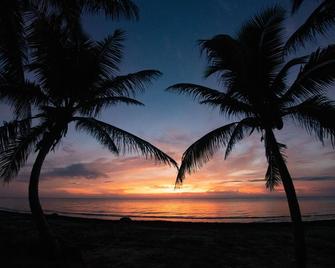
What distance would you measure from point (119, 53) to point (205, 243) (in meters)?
7.86

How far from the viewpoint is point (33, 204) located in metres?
8.59

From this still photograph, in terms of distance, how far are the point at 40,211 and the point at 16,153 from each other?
6.13ft

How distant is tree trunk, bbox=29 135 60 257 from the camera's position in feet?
27.0

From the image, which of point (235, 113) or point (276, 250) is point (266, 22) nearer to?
point (235, 113)

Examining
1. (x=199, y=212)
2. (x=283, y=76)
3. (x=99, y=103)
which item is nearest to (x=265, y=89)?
(x=283, y=76)

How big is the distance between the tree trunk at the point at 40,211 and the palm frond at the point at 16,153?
1.61 ft

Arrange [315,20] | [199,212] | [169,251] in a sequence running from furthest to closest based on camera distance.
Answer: [199,212] → [169,251] → [315,20]

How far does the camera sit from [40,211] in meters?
8.66

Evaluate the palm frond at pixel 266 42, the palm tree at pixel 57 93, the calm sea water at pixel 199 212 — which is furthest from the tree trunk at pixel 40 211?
the calm sea water at pixel 199 212

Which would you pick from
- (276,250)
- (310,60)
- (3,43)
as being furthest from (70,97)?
(276,250)

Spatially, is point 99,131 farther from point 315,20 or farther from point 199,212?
point 199,212

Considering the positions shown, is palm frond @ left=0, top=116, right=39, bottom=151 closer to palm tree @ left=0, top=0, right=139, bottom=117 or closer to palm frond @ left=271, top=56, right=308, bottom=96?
palm tree @ left=0, top=0, right=139, bottom=117

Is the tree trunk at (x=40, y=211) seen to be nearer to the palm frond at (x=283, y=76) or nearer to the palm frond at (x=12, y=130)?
the palm frond at (x=12, y=130)

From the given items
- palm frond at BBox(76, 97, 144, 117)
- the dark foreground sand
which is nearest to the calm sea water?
the dark foreground sand
